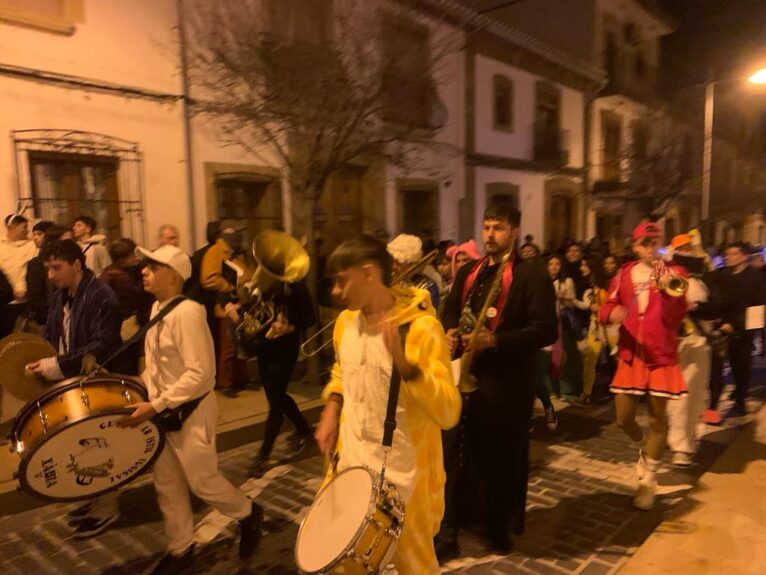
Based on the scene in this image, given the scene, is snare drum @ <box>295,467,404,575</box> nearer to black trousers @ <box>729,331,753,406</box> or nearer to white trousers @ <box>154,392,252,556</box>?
white trousers @ <box>154,392,252,556</box>

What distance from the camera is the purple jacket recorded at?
145 inches

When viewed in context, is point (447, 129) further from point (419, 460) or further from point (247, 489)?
point (419, 460)

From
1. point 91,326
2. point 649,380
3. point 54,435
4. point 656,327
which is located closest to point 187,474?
point 54,435

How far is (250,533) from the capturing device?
3744 mm

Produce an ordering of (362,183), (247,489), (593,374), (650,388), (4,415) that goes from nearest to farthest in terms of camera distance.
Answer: (650,388) → (247,489) → (4,415) → (593,374) → (362,183)

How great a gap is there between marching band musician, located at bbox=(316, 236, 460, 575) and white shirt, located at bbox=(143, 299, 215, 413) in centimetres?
98

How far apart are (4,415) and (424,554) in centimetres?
512

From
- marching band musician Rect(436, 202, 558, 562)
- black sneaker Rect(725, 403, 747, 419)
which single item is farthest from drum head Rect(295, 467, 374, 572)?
black sneaker Rect(725, 403, 747, 419)

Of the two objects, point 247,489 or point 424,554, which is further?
point 247,489

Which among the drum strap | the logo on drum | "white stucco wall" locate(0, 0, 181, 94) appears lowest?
the logo on drum

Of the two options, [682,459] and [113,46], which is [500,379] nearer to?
[682,459]

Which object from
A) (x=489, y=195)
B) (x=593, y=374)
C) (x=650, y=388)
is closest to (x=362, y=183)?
(x=489, y=195)

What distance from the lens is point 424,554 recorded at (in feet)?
8.12

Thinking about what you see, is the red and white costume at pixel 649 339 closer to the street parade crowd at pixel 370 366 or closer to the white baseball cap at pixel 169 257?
the street parade crowd at pixel 370 366
